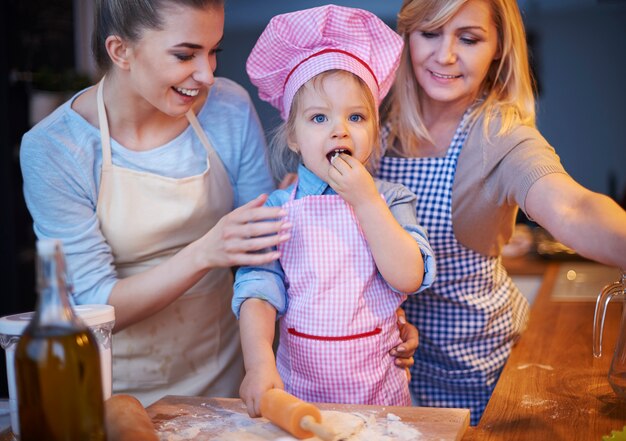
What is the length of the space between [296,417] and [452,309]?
0.70 m

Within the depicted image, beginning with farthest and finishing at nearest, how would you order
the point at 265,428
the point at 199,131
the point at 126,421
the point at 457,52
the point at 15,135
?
the point at 15,135
the point at 199,131
the point at 457,52
the point at 265,428
the point at 126,421

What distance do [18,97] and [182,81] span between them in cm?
207

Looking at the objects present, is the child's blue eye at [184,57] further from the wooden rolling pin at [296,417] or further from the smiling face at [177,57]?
the wooden rolling pin at [296,417]

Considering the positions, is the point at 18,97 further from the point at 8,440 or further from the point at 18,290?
the point at 8,440

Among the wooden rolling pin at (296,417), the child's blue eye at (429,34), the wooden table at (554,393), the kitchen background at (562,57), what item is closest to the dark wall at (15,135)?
the kitchen background at (562,57)

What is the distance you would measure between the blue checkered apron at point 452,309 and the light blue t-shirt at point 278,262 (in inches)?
6.3

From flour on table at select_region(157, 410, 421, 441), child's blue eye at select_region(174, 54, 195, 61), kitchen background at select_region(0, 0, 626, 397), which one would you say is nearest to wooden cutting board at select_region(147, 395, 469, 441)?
flour on table at select_region(157, 410, 421, 441)

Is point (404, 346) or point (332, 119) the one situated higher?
point (332, 119)

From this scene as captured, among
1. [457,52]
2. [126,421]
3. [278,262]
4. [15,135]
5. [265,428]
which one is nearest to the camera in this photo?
[126,421]

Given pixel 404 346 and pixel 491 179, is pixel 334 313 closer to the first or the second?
pixel 404 346

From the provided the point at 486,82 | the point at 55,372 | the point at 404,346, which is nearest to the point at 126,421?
the point at 55,372

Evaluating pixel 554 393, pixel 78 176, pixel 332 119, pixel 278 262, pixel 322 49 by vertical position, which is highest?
pixel 322 49

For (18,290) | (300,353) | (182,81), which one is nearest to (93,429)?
(300,353)

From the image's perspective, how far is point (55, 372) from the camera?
76 centimetres
